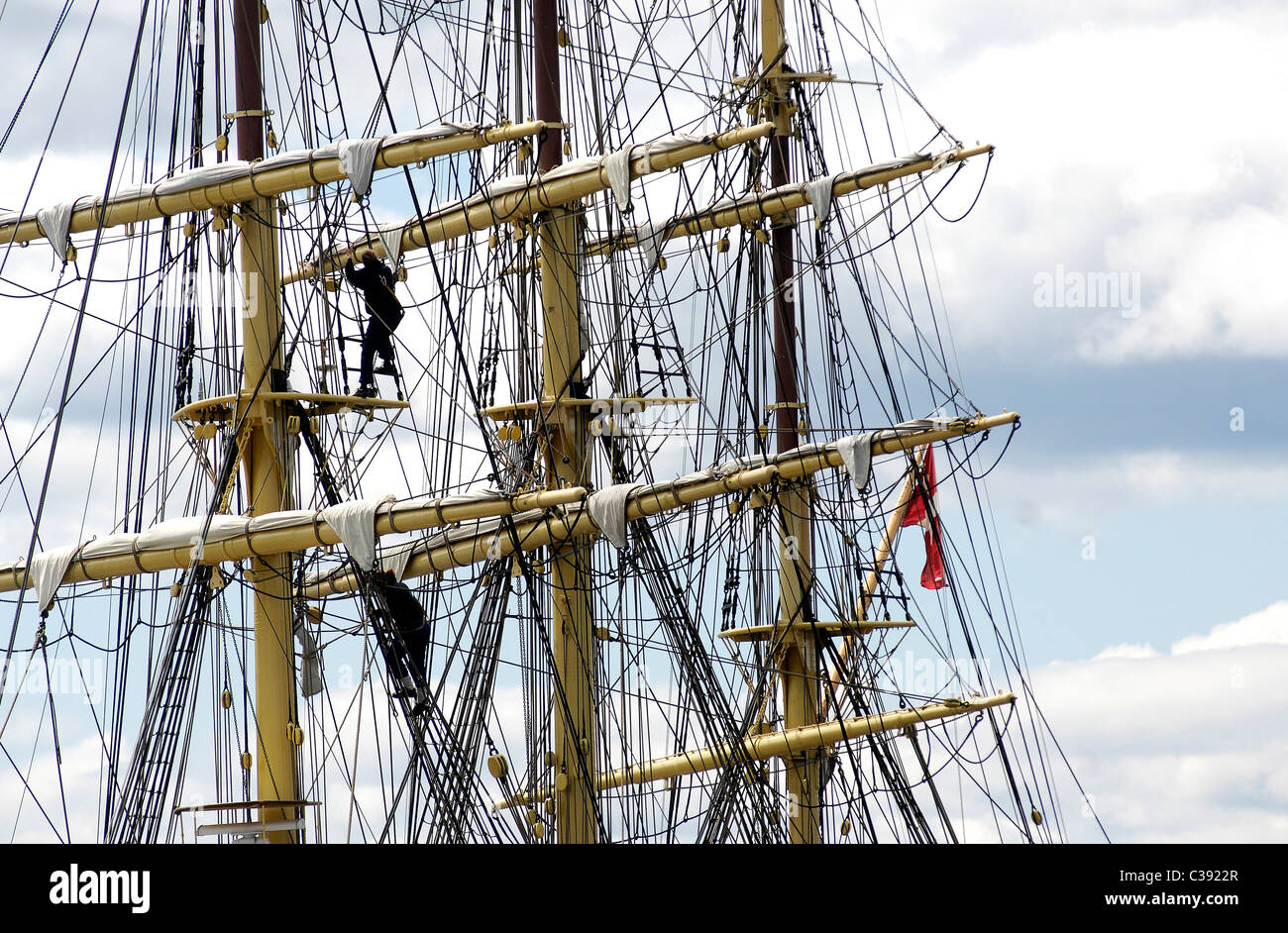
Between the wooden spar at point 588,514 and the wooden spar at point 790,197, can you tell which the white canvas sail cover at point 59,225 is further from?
the wooden spar at point 790,197

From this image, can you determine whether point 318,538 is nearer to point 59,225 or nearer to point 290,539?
point 290,539

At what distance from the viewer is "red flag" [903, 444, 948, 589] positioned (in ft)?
114

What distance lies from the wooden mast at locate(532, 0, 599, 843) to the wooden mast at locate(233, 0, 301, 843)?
4.28m

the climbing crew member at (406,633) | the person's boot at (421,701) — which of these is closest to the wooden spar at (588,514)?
the climbing crew member at (406,633)

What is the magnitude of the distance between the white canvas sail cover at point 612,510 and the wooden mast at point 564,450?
491 millimetres

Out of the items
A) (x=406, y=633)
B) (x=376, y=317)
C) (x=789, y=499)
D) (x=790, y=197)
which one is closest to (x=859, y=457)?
(x=789, y=499)

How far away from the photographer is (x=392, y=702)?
1045 inches

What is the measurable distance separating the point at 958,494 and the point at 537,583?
25.7ft

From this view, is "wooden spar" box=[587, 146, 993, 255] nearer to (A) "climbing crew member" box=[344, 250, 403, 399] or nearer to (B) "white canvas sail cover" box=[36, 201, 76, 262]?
(A) "climbing crew member" box=[344, 250, 403, 399]

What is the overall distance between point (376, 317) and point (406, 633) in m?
4.07

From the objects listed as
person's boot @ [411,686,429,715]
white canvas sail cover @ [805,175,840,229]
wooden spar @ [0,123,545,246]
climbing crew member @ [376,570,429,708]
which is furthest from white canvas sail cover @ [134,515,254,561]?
white canvas sail cover @ [805,175,840,229]

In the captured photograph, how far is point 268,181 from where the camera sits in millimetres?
25750
